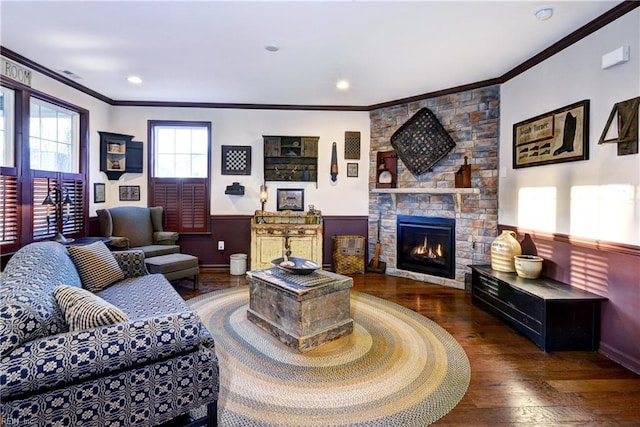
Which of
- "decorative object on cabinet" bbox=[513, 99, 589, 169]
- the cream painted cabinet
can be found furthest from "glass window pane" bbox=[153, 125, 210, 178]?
"decorative object on cabinet" bbox=[513, 99, 589, 169]

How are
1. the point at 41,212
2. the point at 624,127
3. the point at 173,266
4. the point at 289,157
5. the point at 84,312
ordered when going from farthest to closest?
the point at 289,157 → the point at 173,266 → the point at 41,212 → the point at 624,127 → the point at 84,312

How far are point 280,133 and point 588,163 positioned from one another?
3917 millimetres

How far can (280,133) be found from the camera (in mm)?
5211

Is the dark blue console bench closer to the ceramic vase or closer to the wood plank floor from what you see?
the wood plank floor

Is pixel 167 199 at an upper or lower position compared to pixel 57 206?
upper

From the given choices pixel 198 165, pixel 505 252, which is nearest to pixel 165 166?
pixel 198 165

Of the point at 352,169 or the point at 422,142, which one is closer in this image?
the point at 422,142

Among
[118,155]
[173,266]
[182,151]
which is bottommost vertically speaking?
[173,266]

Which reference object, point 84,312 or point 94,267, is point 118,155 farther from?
point 84,312

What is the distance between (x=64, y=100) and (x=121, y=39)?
171 cm

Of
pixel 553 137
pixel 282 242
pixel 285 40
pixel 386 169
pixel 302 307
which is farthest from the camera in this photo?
pixel 386 169

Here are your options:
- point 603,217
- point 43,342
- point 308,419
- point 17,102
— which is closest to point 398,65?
point 603,217

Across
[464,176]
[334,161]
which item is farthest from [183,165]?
[464,176]

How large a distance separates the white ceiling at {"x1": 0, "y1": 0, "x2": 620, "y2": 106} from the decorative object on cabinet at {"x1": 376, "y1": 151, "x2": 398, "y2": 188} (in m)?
1.03
